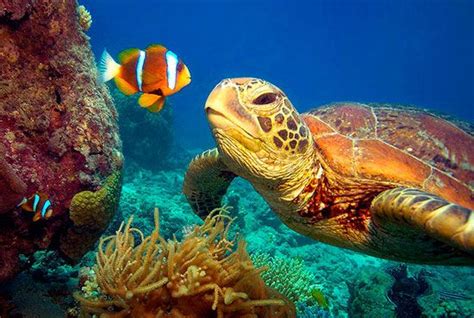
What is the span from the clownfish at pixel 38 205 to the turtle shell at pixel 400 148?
7.94 feet

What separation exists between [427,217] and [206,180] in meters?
2.39

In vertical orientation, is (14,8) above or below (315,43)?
below

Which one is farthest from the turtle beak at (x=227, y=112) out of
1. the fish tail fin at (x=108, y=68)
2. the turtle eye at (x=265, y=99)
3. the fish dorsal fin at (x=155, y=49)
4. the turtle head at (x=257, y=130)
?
the fish tail fin at (x=108, y=68)

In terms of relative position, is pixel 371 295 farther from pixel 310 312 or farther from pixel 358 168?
pixel 358 168

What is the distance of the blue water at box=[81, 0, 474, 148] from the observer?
66875mm

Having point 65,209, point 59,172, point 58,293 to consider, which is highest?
point 59,172

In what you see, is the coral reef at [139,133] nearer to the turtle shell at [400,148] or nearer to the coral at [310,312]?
the coral at [310,312]

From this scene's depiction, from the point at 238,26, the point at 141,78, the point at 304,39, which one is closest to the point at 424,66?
the point at 304,39

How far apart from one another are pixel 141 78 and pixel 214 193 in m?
1.70

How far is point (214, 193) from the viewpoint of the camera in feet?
13.1

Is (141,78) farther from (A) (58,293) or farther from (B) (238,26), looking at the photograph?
(B) (238,26)

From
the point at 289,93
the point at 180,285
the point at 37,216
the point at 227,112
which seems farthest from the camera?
the point at 289,93

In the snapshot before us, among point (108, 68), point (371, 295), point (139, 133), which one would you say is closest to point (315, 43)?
point (139, 133)

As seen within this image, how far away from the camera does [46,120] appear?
308cm
